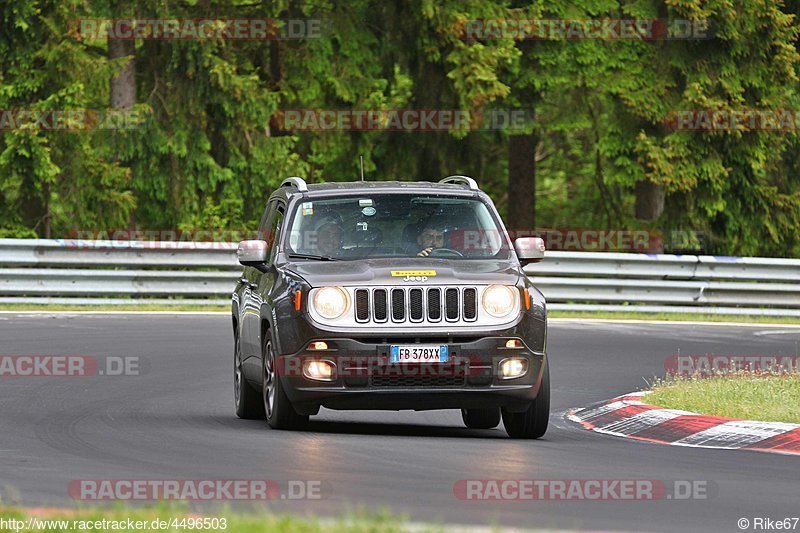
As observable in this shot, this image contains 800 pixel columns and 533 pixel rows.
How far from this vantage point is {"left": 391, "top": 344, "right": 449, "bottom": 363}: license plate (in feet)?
40.3

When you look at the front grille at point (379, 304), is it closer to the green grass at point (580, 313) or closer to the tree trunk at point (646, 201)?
the green grass at point (580, 313)

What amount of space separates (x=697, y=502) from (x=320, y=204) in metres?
5.20

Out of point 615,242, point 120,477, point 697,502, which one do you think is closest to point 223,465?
point 120,477

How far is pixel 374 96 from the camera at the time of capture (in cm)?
3456

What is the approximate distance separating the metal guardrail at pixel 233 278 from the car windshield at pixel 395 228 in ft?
41.7

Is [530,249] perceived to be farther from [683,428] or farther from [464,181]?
[683,428]

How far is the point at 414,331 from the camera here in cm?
1234

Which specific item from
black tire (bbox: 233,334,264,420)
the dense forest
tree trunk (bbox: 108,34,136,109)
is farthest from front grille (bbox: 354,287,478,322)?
tree trunk (bbox: 108,34,136,109)

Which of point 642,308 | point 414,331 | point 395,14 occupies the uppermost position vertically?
point 395,14

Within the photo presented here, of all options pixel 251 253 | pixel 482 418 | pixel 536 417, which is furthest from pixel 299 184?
pixel 536 417

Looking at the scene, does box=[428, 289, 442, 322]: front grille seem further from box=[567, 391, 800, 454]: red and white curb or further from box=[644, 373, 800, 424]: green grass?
box=[644, 373, 800, 424]: green grass

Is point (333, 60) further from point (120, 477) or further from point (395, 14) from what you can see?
point (120, 477)

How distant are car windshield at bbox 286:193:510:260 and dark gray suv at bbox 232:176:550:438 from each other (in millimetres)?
17

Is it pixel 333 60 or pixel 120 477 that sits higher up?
pixel 333 60
